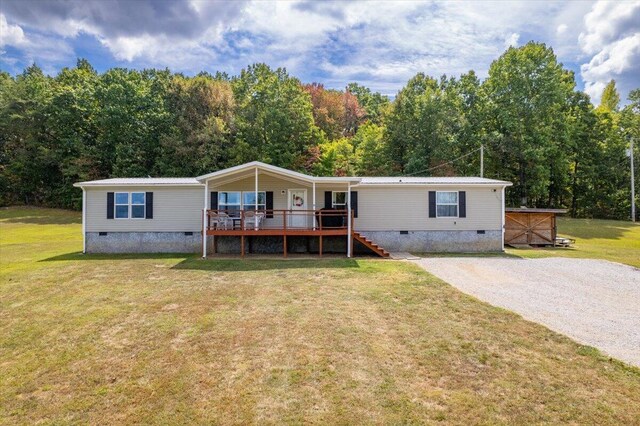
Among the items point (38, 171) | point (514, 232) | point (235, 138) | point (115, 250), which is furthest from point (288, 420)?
point (38, 171)

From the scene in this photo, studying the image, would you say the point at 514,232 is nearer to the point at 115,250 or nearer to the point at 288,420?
the point at 288,420

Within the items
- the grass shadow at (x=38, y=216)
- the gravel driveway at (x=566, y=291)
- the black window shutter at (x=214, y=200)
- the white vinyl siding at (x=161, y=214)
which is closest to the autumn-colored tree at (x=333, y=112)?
the black window shutter at (x=214, y=200)

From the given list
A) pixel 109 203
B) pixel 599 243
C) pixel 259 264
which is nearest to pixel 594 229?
pixel 599 243

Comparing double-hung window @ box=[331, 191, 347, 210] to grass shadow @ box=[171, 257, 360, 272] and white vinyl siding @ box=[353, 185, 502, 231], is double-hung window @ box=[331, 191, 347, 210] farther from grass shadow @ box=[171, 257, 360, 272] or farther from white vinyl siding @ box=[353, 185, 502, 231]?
grass shadow @ box=[171, 257, 360, 272]

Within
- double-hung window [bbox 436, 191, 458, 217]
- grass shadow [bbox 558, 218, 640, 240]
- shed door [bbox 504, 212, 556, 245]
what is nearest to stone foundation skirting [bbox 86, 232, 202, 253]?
double-hung window [bbox 436, 191, 458, 217]

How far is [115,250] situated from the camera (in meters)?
15.0

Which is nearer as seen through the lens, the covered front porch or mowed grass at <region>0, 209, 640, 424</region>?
mowed grass at <region>0, 209, 640, 424</region>

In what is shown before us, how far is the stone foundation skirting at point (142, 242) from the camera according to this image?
588 inches

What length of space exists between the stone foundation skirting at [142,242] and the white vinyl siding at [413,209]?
24.1 ft

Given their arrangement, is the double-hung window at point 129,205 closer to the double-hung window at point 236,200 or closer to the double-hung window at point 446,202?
the double-hung window at point 236,200

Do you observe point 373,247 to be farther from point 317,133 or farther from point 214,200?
point 317,133

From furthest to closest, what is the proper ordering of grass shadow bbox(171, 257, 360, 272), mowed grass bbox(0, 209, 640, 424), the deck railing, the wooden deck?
1. the deck railing
2. the wooden deck
3. grass shadow bbox(171, 257, 360, 272)
4. mowed grass bbox(0, 209, 640, 424)

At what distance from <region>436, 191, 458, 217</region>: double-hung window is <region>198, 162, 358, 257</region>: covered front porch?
11.9 ft

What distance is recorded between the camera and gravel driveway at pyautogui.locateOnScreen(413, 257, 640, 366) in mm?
5863
